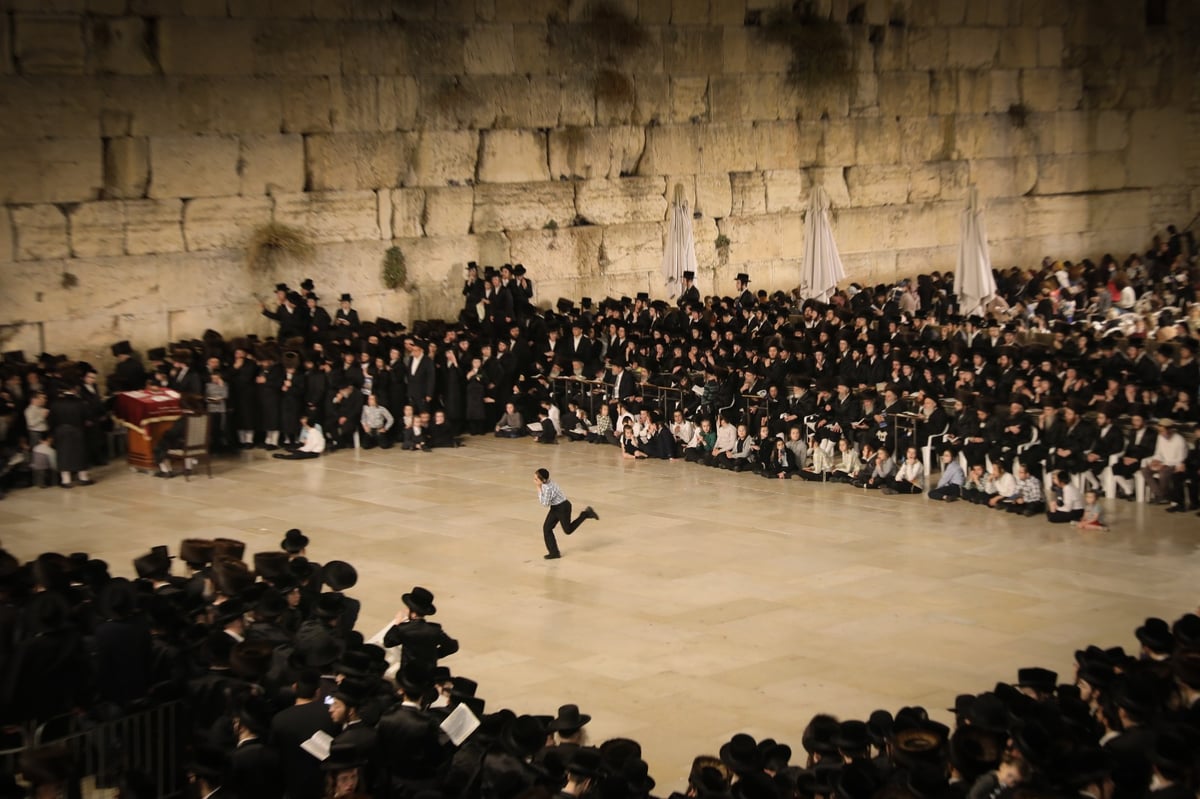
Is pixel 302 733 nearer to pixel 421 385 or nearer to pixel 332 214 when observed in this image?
pixel 421 385

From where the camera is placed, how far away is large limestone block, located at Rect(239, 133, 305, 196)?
23391mm

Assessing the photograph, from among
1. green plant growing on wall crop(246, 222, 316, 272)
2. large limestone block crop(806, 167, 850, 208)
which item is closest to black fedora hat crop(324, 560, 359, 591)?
green plant growing on wall crop(246, 222, 316, 272)

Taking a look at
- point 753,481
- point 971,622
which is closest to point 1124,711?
point 971,622

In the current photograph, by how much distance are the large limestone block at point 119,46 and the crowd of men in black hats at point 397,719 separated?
13239mm

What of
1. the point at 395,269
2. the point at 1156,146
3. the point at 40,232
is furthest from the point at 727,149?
the point at 40,232

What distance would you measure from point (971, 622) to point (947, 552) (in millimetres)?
2297

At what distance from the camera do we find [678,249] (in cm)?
2528

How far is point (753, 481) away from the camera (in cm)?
1862

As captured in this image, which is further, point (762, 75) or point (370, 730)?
point (762, 75)

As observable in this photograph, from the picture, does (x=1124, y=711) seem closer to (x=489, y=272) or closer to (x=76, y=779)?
(x=76, y=779)

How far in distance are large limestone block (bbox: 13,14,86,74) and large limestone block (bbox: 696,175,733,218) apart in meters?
12.6

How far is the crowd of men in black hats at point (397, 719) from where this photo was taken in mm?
7094

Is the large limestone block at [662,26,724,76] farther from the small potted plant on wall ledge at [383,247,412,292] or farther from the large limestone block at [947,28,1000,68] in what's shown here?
the small potted plant on wall ledge at [383,247,412,292]

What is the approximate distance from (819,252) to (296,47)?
9.30m
